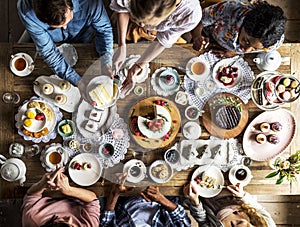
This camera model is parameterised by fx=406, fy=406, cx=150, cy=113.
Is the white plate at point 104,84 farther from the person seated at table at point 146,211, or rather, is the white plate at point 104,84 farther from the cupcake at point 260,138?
the cupcake at point 260,138

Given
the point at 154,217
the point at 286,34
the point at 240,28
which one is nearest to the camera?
the point at 240,28

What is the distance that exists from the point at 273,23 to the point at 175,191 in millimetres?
990

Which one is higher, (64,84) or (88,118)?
(64,84)

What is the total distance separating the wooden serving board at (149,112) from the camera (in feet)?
7.02

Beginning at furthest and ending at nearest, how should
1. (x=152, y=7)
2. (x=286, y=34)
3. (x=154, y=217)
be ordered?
(x=286, y=34), (x=154, y=217), (x=152, y=7)

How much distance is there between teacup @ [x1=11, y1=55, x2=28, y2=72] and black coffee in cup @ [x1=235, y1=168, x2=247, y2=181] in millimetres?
1247

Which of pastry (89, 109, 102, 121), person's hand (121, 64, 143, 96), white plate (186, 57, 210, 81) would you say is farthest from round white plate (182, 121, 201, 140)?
pastry (89, 109, 102, 121)

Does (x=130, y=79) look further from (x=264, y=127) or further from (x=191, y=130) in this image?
(x=264, y=127)

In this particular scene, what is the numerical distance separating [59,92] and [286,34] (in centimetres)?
169

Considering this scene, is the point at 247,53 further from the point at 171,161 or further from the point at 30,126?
the point at 30,126

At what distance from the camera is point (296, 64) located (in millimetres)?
2227

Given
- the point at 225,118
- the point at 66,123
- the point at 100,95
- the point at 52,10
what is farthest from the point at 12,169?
the point at 225,118

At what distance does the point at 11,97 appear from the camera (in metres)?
2.10

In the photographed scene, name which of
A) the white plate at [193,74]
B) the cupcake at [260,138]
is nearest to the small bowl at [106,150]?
the white plate at [193,74]
